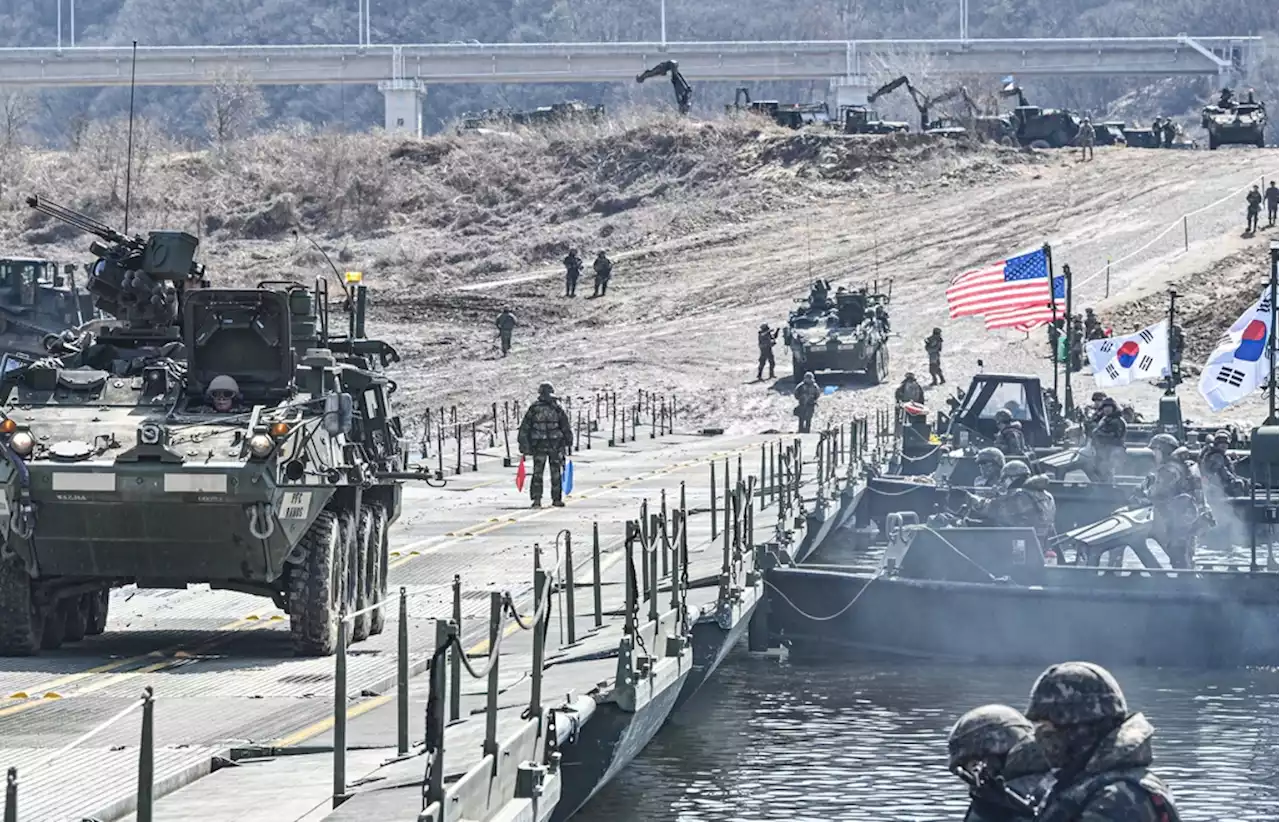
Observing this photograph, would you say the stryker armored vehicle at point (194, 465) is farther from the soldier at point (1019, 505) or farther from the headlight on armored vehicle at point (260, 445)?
the soldier at point (1019, 505)

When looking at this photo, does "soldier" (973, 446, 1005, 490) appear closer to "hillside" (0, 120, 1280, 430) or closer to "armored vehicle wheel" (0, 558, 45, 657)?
"armored vehicle wheel" (0, 558, 45, 657)

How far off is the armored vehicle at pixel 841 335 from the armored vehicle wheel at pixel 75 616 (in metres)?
35.6

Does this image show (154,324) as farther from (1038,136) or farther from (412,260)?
(1038,136)

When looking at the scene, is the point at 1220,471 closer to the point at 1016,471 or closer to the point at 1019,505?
the point at 1016,471

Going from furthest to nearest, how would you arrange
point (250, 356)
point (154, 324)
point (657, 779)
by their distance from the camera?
point (154, 324) < point (250, 356) < point (657, 779)

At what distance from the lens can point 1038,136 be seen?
90562 millimetres

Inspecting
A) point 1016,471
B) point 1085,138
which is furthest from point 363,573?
point 1085,138

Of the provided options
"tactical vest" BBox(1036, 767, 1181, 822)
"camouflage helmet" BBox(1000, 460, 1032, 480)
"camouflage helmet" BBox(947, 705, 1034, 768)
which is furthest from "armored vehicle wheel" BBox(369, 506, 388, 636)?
"tactical vest" BBox(1036, 767, 1181, 822)

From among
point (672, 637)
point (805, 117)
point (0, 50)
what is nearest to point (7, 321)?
point (672, 637)

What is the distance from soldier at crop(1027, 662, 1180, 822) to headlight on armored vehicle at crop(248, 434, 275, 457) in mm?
11171

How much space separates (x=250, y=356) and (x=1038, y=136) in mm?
72581

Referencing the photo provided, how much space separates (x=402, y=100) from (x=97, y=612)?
98.4 m

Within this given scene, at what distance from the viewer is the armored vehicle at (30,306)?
147 feet

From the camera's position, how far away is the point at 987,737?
8.07 metres
